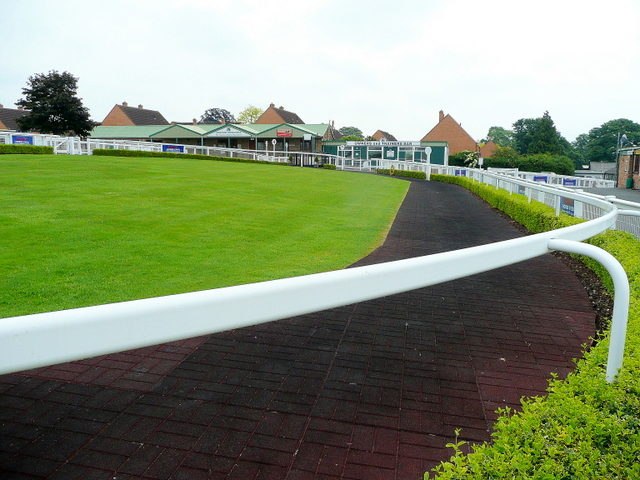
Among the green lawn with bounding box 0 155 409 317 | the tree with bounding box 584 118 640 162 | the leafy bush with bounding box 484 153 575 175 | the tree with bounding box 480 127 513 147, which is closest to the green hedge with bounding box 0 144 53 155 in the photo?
the green lawn with bounding box 0 155 409 317

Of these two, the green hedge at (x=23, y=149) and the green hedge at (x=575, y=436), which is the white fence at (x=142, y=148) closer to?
the green hedge at (x=23, y=149)

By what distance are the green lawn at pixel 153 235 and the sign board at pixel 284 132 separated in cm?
4044

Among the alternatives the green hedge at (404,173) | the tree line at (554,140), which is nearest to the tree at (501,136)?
the tree line at (554,140)

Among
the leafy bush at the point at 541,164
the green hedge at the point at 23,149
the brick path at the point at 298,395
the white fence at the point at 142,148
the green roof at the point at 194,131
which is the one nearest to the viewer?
the brick path at the point at 298,395

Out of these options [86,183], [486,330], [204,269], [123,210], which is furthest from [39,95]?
[486,330]

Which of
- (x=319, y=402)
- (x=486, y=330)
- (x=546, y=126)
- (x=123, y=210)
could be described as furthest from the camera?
(x=546, y=126)

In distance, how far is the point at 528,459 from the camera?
2158mm

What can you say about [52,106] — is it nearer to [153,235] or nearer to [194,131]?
[194,131]

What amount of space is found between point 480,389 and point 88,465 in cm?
279

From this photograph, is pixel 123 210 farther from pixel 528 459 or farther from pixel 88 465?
pixel 528 459

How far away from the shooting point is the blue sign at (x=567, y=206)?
1056 centimetres

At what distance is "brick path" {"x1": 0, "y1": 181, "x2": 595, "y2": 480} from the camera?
3023 millimetres

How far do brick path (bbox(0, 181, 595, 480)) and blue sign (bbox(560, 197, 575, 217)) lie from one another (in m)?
4.99

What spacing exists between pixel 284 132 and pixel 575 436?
57.4m
